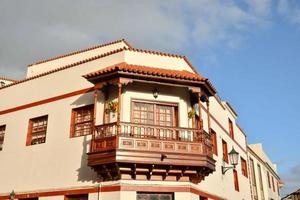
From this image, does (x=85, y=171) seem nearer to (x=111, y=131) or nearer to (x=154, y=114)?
(x=111, y=131)

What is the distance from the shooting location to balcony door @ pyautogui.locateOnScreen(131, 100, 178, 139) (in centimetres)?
1501

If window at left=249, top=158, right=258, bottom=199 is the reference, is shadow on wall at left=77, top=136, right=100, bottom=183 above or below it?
below

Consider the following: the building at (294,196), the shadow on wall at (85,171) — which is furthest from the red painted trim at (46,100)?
the building at (294,196)

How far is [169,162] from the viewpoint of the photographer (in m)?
14.4

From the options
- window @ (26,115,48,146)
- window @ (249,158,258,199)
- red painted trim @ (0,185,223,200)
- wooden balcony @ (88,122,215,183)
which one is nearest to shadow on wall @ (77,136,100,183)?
red painted trim @ (0,185,223,200)

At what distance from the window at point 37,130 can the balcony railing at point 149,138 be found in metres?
4.64

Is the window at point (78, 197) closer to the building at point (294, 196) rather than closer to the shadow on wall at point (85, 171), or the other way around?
the shadow on wall at point (85, 171)

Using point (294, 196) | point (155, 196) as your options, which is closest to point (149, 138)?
point (155, 196)

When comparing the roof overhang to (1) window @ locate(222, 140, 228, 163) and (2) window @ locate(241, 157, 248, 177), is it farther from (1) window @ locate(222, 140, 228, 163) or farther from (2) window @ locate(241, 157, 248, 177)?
(2) window @ locate(241, 157, 248, 177)

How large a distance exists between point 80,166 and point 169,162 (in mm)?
4322

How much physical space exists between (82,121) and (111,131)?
309 centimetres

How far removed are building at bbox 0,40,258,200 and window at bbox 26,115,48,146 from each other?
5 cm

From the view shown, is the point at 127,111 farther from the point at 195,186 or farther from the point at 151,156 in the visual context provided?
the point at 195,186

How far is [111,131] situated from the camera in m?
14.9
